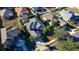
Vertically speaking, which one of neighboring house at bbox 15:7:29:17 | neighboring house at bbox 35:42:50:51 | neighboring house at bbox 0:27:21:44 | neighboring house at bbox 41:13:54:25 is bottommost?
neighboring house at bbox 35:42:50:51

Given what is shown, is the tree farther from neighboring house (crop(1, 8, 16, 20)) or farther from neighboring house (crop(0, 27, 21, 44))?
neighboring house (crop(1, 8, 16, 20))

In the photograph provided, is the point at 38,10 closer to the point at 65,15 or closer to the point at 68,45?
the point at 65,15

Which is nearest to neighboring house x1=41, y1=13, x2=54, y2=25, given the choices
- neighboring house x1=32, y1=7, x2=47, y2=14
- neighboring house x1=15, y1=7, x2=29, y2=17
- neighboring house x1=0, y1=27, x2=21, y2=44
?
neighboring house x1=32, y1=7, x2=47, y2=14

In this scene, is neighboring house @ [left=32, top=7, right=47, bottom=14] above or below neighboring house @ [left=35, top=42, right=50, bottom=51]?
above

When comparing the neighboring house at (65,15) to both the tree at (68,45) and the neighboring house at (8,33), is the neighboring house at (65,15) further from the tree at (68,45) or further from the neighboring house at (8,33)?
the neighboring house at (8,33)

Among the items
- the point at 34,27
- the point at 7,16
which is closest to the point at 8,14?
the point at 7,16
